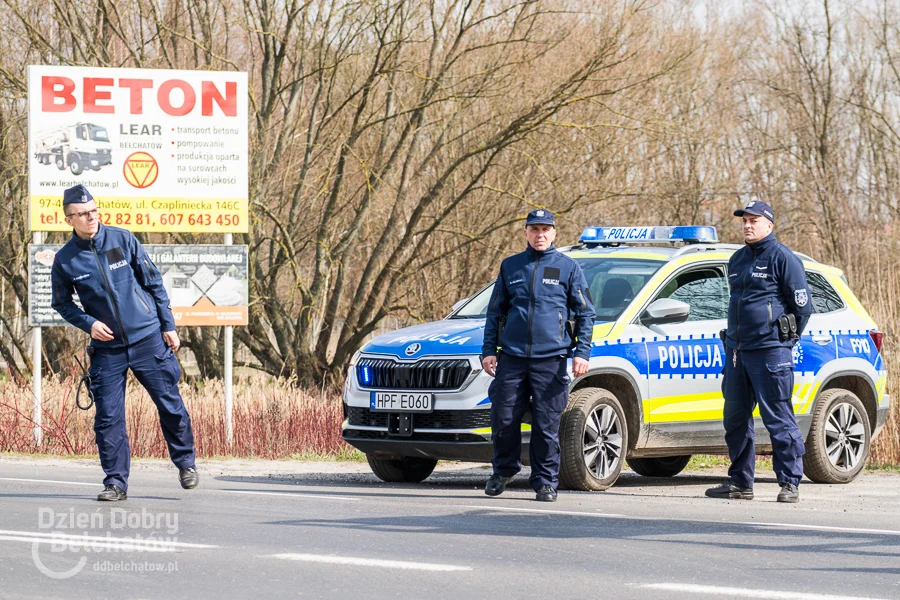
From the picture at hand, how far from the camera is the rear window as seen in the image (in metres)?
11.2

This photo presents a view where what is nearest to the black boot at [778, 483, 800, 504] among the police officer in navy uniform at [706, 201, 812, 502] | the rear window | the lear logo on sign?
the police officer in navy uniform at [706, 201, 812, 502]

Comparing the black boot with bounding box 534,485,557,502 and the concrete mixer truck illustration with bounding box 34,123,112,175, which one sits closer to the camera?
the black boot with bounding box 534,485,557,502

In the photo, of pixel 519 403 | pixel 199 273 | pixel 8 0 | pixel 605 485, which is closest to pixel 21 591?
pixel 519 403

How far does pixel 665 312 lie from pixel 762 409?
0.95 m

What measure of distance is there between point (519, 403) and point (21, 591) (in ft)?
14.2

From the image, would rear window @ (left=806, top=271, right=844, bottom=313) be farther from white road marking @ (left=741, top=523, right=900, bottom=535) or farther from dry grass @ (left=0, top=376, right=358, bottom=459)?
dry grass @ (left=0, top=376, right=358, bottom=459)

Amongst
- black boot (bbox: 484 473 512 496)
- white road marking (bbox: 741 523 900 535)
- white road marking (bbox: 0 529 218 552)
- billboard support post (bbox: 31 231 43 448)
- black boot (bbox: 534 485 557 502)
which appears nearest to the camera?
white road marking (bbox: 0 529 218 552)

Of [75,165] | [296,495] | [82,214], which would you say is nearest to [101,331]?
[82,214]

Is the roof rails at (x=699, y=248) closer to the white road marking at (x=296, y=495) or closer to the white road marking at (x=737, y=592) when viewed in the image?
the white road marking at (x=296, y=495)

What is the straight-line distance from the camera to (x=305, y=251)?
21688 mm

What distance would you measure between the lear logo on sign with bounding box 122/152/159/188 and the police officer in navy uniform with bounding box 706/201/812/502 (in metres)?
6.98

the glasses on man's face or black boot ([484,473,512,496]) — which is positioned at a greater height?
the glasses on man's face

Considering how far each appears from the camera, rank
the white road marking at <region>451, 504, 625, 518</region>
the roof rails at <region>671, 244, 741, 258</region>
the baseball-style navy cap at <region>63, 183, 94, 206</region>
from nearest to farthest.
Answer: the white road marking at <region>451, 504, 625, 518</region>
the baseball-style navy cap at <region>63, 183, 94, 206</region>
the roof rails at <region>671, 244, 741, 258</region>

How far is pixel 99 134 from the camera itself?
14.5m
